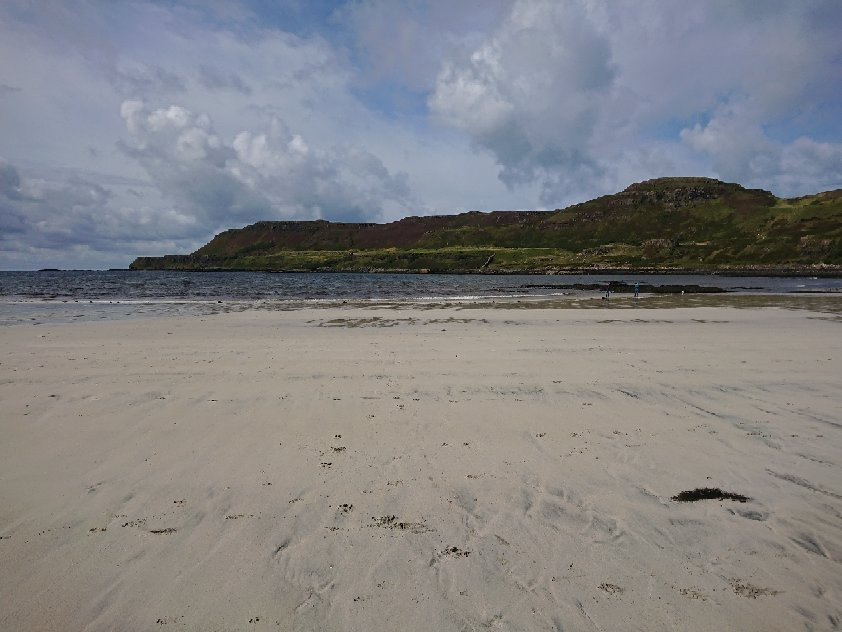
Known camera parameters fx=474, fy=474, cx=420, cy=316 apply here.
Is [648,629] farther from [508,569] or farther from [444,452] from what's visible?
[444,452]

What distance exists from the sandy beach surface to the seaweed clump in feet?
0.44

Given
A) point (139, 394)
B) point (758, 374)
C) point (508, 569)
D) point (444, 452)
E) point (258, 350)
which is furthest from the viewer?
point (258, 350)

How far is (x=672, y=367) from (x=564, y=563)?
10605 millimetres

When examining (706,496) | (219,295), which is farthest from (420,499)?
(219,295)

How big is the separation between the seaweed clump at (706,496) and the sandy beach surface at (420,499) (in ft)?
0.44

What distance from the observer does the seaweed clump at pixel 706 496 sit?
6.02m

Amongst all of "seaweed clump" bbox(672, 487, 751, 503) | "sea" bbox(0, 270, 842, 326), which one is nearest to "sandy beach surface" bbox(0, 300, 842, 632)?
"seaweed clump" bbox(672, 487, 751, 503)

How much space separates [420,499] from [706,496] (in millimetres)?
3670

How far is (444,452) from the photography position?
24.8 feet

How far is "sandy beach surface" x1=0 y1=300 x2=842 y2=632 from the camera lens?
167 inches

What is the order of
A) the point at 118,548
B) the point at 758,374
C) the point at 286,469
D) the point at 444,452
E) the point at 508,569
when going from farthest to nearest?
the point at 758,374 < the point at 444,452 < the point at 286,469 < the point at 118,548 < the point at 508,569

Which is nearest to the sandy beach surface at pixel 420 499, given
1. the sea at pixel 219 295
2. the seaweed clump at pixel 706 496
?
the seaweed clump at pixel 706 496

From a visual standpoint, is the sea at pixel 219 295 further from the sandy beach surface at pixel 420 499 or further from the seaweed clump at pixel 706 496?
the seaweed clump at pixel 706 496

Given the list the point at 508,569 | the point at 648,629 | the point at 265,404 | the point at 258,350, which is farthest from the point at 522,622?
the point at 258,350
